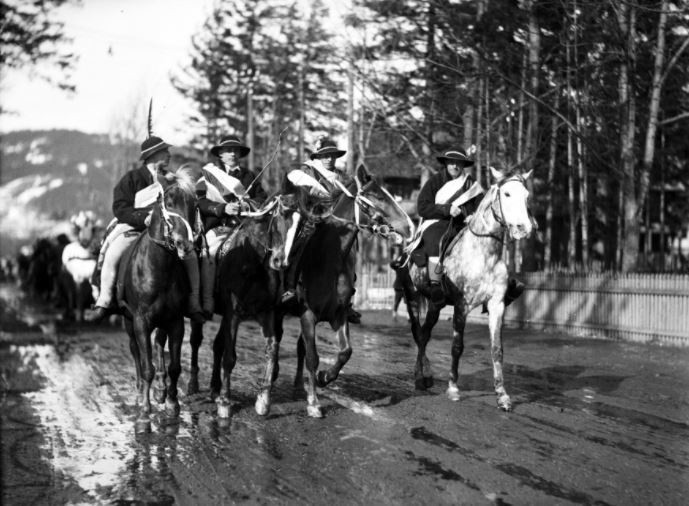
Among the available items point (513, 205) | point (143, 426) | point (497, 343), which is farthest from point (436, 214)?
point (143, 426)

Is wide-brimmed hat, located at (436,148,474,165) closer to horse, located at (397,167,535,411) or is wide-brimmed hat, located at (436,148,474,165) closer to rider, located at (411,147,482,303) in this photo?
rider, located at (411,147,482,303)

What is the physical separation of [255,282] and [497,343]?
9.70 ft

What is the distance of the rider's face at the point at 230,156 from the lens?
11.9 meters

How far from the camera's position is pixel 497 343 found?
37.0 ft

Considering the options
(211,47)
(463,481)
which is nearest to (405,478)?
(463,481)

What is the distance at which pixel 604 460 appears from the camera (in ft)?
26.6

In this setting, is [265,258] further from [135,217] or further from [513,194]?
[513,194]

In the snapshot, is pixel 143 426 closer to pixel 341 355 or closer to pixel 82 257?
pixel 341 355

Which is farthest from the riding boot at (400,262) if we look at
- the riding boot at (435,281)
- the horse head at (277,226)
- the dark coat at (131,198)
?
the dark coat at (131,198)

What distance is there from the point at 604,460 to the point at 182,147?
2126 inches

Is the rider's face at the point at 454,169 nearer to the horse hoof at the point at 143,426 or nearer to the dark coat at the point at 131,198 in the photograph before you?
the dark coat at the point at 131,198

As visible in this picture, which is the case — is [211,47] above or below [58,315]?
above

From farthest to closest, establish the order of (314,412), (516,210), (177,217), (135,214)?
(135,214)
(516,210)
(314,412)
(177,217)

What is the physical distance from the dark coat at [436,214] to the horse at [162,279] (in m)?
3.39
